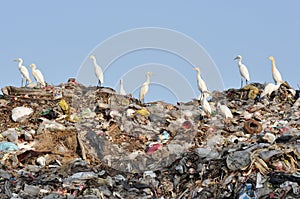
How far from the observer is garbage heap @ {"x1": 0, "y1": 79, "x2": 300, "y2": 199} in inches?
306

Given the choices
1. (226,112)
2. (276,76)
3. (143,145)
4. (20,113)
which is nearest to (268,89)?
(276,76)

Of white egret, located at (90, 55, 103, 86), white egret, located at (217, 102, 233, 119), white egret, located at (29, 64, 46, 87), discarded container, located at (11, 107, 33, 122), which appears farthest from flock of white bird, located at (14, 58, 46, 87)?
white egret, located at (217, 102, 233, 119)

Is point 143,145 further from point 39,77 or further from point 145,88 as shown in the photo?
point 39,77

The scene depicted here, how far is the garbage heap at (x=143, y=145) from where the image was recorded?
7773 mm

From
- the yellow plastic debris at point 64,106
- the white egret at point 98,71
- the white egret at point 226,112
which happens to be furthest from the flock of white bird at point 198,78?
the yellow plastic debris at point 64,106

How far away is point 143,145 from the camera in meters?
10.4

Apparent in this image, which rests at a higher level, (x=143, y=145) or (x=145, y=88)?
(x=145, y=88)

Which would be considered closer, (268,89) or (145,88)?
(268,89)

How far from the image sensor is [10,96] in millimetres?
12312

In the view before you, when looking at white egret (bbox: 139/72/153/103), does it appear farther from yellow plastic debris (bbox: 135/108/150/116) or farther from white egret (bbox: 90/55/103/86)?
yellow plastic debris (bbox: 135/108/150/116)

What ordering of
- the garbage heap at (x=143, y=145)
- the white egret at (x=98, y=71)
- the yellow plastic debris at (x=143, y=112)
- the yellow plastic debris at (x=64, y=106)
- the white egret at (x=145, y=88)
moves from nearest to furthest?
1. the garbage heap at (x=143, y=145)
2. the yellow plastic debris at (x=64, y=106)
3. the yellow plastic debris at (x=143, y=112)
4. the white egret at (x=145, y=88)
5. the white egret at (x=98, y=71)

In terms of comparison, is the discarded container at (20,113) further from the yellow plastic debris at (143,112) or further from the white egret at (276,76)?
the white egret at (276,76)

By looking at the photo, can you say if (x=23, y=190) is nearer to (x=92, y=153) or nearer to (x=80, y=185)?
(x=80, y=185)

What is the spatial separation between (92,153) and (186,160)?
175 cm
